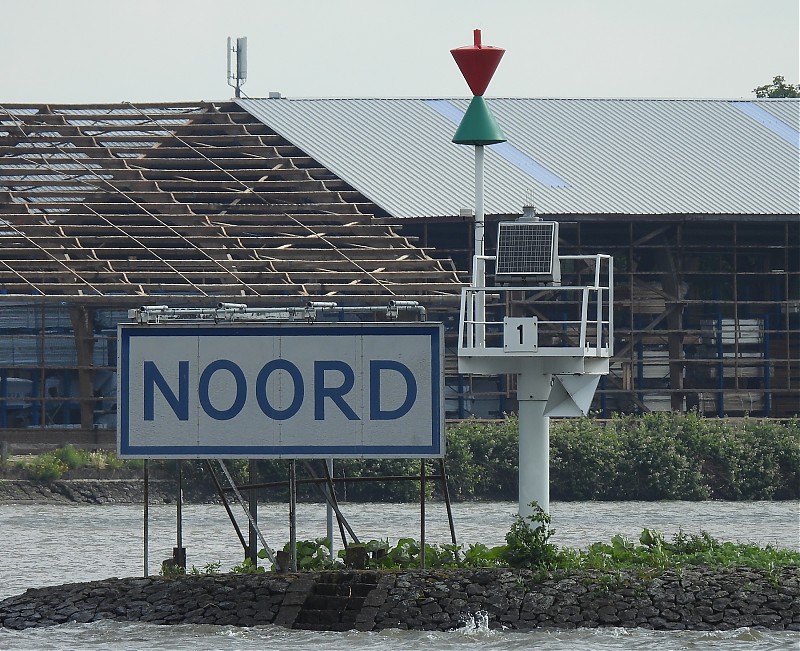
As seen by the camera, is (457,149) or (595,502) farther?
(457,149)

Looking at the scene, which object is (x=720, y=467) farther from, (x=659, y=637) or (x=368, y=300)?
(x=659, y=637)

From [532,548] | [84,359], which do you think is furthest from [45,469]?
[532,548]

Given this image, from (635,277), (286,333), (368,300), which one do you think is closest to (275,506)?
(368,300)

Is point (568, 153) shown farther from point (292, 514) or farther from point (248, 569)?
point (292, 514)

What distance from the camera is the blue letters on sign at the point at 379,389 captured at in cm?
1975

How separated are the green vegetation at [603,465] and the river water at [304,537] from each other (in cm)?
86

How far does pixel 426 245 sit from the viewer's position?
4694 centimetres

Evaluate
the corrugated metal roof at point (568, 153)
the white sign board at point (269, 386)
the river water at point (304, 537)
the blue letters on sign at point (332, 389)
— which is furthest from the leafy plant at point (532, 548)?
the corrugated metal roof at point (568, 153)

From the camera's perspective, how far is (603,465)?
4216 cm

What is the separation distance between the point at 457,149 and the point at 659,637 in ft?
107

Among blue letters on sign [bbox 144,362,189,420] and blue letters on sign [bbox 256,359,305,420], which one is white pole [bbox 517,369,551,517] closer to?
blue letters on sign [bbox 256,359,305,420]

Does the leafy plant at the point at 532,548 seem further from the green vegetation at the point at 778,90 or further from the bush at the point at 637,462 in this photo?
the green vegetation at the point at 778,90

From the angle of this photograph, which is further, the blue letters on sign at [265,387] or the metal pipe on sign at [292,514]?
Result: the metal pipe on sign at [292,514]

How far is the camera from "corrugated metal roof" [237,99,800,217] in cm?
4728
